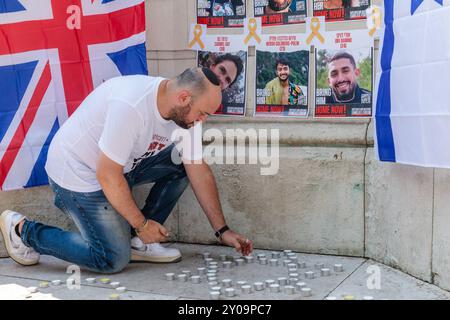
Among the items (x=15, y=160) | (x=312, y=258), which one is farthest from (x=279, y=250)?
(x=15, y=160)

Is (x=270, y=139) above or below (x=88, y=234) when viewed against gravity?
above

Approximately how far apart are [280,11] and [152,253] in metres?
1.56

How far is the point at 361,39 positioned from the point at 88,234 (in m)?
1.79

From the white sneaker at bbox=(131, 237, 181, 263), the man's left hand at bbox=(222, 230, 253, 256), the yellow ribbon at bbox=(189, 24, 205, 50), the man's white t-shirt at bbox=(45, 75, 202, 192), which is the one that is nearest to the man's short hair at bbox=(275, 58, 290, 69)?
the yellow ribbon at bbox=(189, 24, 205, 50)

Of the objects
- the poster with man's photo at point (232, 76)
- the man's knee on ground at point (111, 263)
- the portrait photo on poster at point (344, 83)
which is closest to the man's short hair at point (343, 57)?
the portrait photo on poster at point (344, 83)

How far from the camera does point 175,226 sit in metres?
4.17

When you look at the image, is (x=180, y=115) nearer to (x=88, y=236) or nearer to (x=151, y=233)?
(x=151, y=233)

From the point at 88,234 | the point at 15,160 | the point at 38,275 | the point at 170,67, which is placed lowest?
the point at 38,275

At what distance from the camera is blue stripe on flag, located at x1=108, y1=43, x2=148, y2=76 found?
399cm

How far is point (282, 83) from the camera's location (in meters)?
3.91

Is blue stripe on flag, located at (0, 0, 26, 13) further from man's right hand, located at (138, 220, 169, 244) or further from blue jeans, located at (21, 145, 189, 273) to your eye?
man's right hand, located at (138, 220, 169, 244)

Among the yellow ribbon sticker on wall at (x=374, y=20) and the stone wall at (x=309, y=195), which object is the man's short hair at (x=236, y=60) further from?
the yellow ribbon sticker on wall at (x=374, y=20)

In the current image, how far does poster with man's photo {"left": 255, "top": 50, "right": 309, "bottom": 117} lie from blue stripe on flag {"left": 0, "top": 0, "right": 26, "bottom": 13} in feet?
4.51

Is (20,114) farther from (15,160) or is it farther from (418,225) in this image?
(418,225)
